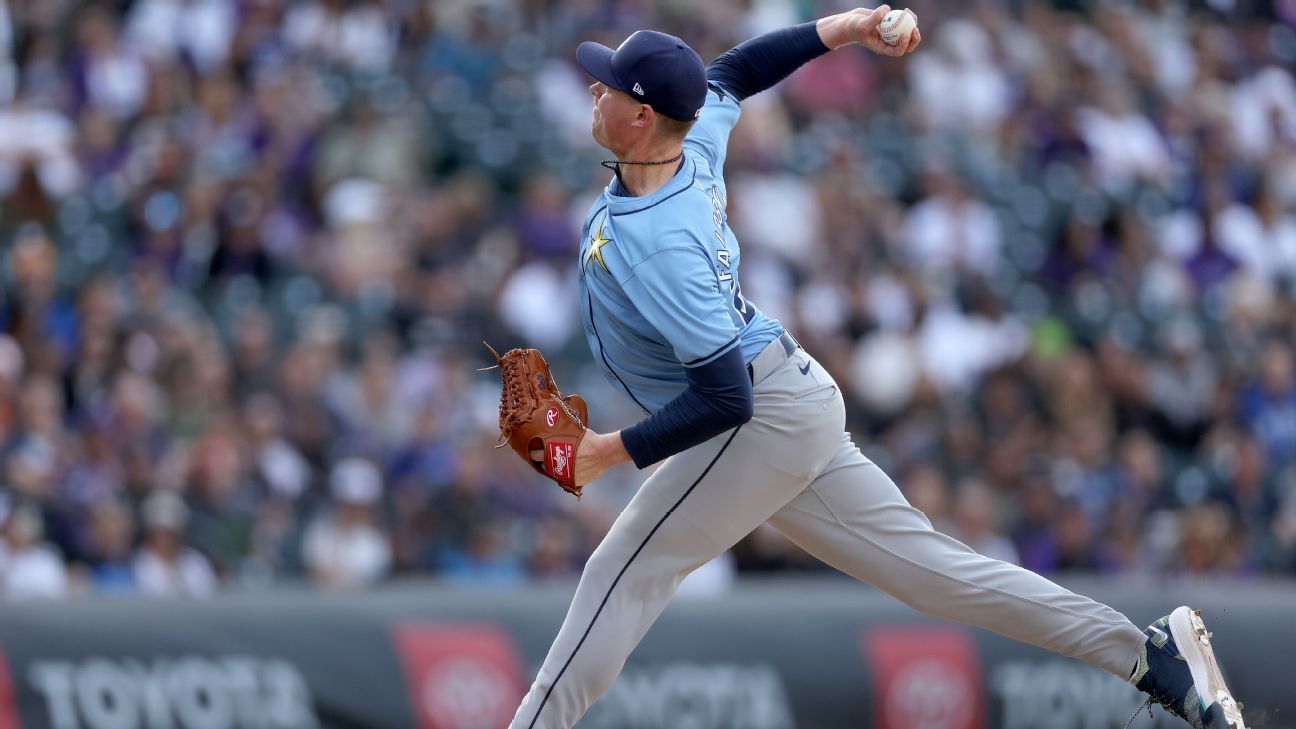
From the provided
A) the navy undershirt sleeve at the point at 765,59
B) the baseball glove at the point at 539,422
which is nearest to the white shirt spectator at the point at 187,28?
the navy undershirt sleeve at the point at 765,59

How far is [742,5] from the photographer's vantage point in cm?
1367

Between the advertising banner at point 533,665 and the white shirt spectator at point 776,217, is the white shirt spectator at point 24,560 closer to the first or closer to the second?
the advertising banner at point 533,665

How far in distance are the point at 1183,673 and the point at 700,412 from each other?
1450 millimetres

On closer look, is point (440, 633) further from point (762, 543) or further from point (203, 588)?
point (762, 543)

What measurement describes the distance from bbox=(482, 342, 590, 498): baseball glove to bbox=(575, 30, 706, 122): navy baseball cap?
2.34 feet

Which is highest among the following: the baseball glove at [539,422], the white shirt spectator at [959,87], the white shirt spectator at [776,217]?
the baseball glove at [539,422]

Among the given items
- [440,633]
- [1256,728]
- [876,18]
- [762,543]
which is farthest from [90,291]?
[1256,728]

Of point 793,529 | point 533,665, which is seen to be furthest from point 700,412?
point 533,665

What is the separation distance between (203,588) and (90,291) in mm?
1828

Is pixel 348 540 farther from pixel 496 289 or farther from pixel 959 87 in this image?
pixel 959 87

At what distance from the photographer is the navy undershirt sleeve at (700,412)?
4.24 m

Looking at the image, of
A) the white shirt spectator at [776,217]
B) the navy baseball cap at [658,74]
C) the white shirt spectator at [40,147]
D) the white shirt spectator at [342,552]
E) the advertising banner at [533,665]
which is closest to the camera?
the navy baseball cap at [658,74]

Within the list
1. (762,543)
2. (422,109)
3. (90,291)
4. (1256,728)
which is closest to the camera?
(1256,728)

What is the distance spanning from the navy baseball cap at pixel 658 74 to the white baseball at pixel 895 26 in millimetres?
713
